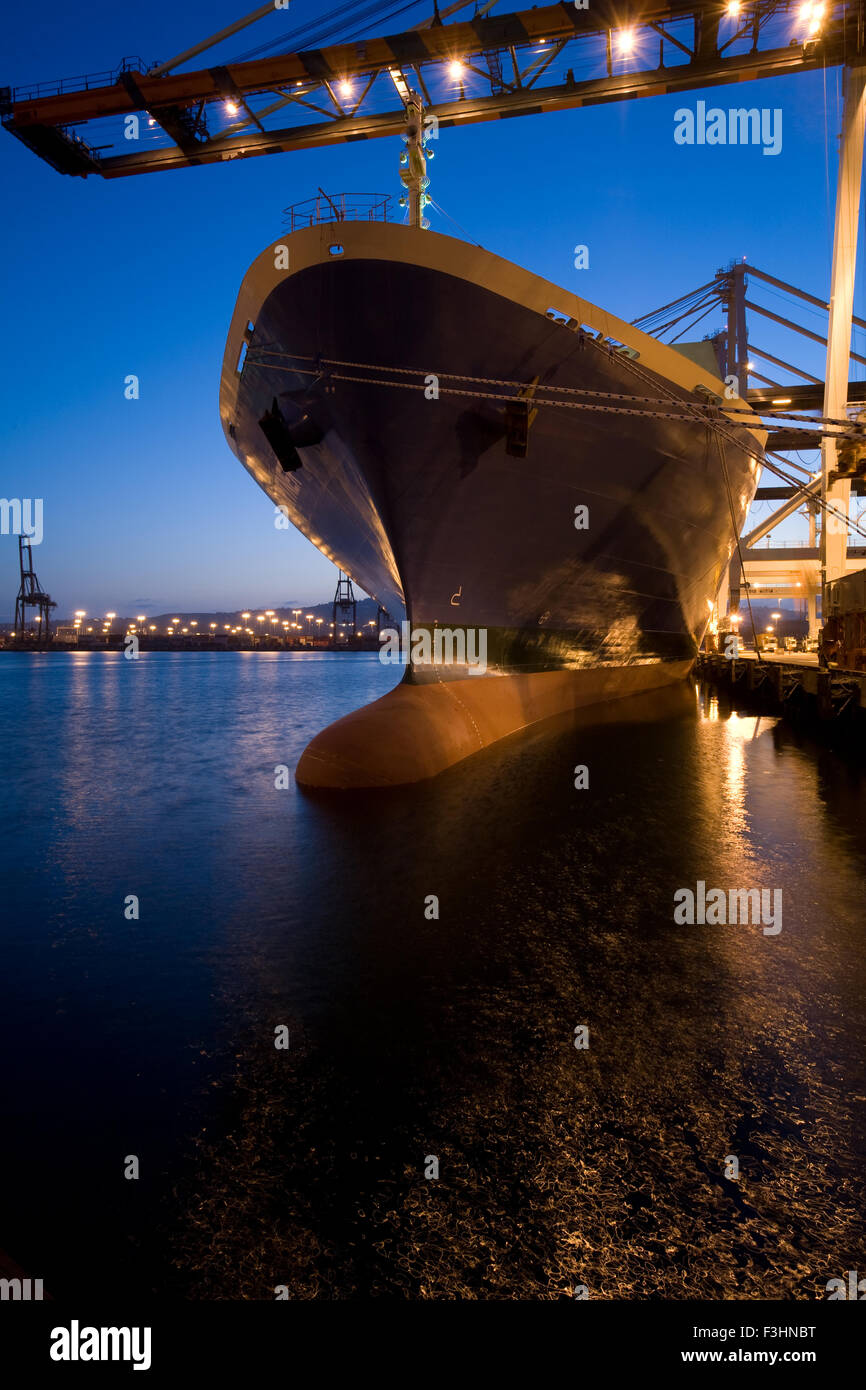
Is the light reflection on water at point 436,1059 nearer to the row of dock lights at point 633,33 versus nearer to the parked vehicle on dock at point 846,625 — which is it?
the parked vehicle on dock at point 846,625

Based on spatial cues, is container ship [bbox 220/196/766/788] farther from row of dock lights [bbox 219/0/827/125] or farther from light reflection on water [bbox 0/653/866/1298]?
row of dock lights [bbox 219/0/827/125]

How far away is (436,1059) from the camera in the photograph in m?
3.51

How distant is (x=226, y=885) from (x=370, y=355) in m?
7.32

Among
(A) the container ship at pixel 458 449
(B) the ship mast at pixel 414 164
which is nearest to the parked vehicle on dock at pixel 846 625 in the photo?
(A) the container ship at pixel 458 449

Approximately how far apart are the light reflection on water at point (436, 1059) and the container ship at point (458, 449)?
4.01 metres

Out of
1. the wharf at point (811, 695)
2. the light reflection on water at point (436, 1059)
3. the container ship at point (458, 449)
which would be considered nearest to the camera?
the light reflection on water at point (436, 1059)

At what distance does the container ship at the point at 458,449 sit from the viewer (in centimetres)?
875

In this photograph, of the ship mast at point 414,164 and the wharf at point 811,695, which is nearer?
the ship mast at point 414,164

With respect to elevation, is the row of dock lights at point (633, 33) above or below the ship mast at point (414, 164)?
above

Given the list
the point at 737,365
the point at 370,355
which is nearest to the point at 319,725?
the point at 370,355

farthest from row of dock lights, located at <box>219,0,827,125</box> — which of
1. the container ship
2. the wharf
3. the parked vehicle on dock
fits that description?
the wharf

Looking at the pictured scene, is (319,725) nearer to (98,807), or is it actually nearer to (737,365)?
(98,807)

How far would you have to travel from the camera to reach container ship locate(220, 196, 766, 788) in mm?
8750

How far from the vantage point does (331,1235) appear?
7.93ft
